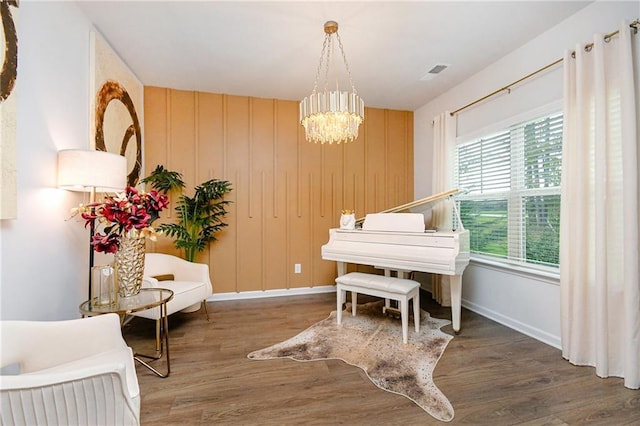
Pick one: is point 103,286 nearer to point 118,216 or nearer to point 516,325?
point 118,216

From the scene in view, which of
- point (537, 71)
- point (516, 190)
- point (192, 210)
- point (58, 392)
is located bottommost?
point (58, 392)

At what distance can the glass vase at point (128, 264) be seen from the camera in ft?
6.57

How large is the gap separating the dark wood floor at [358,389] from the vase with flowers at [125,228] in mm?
717

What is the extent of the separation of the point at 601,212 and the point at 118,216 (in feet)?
10.7

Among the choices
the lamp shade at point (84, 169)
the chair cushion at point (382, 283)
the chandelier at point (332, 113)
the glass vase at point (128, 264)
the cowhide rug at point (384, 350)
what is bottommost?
the cowhide rug at point (384, 350)

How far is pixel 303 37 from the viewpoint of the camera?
2627 millimetres

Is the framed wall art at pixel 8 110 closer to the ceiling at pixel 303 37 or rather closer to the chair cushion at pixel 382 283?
the ceiling at pixel 303 37

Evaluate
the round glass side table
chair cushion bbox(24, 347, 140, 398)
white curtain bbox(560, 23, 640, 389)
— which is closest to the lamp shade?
the round glass side table

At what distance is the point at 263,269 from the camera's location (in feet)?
13.1

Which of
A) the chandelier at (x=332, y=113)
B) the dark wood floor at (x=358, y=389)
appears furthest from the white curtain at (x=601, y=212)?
the chandelier at (x=332, y=113)

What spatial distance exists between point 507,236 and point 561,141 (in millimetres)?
1023

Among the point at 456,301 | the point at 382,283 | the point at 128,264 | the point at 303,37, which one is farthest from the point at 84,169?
the point at 456,301

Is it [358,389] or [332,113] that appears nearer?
[358,389]

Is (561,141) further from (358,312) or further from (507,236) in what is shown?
(358,312)
